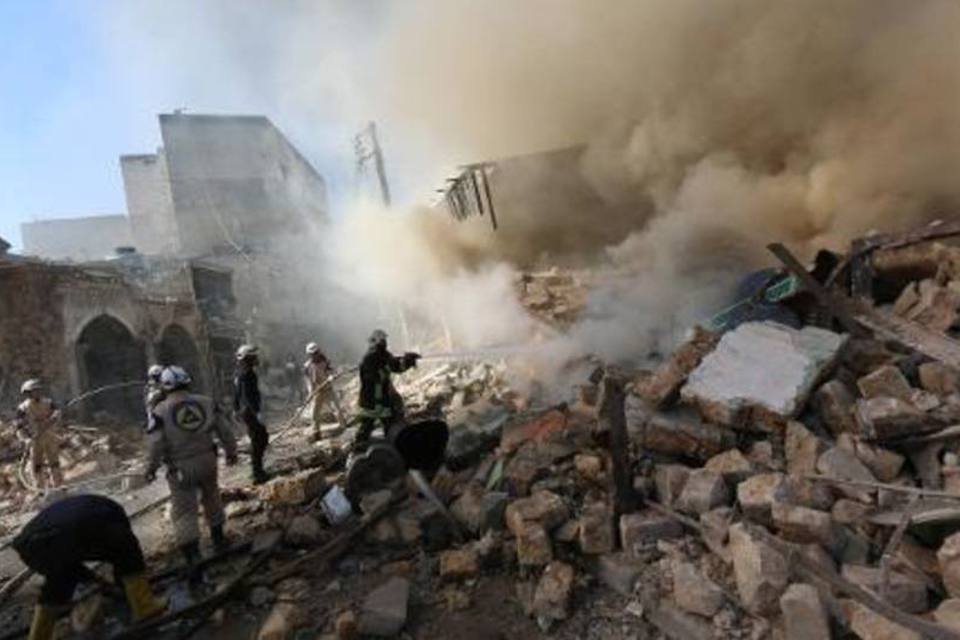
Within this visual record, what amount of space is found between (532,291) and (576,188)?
2.40 m

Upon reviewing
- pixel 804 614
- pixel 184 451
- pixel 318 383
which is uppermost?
pixel 318 383

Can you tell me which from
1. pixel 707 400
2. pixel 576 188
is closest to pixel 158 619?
pixel 707 400

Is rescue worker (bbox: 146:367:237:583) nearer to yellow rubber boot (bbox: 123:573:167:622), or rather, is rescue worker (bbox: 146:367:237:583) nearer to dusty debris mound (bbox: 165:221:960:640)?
yellow rubber boot (bbox: 123:573:167:622)

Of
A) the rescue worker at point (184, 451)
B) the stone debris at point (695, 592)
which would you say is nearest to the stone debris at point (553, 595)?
the stone debris at point (695, 592)

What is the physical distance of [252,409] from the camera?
844 cm

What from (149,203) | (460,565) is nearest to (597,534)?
(460,565)

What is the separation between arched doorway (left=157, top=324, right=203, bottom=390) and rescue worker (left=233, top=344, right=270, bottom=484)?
12984 millimetres

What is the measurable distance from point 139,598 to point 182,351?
1718 centimetres

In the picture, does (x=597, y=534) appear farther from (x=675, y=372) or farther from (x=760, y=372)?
(x=760, y=372)

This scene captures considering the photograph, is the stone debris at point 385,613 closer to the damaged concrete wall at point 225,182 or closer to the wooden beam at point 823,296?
the wooden beam at point 823,296

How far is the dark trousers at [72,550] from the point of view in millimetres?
4637

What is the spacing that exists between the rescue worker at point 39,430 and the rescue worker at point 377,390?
17.5 ft

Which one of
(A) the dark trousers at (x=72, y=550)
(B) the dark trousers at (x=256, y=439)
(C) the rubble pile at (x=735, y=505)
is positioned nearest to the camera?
(C) the rubble pile at (x=735, y=505)

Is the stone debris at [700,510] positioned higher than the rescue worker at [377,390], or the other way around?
the rescue worker at [377,390]
